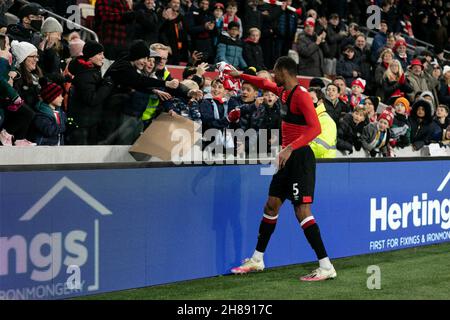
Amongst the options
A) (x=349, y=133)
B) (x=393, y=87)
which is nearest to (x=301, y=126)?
(x=349, y=133)

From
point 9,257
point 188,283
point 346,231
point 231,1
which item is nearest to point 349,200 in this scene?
point 346,231

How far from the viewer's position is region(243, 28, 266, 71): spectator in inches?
620

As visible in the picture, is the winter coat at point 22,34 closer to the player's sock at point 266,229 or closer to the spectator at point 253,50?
the player's sock at point 266,229

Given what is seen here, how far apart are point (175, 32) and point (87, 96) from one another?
20.2 ft

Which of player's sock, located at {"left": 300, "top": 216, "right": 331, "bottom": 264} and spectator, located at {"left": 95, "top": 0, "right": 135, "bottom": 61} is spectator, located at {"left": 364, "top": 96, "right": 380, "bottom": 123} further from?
player's sock, located at {"left": 300, "top": 216, "right": 331, "bottom": 264}

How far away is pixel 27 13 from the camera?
1189 centimetres

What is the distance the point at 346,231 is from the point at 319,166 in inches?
43.9

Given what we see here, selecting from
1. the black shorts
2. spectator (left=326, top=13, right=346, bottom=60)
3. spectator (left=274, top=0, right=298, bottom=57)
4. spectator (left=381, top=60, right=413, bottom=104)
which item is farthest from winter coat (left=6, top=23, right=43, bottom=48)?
spectator (left=326, top=13, right=346, bottom=60)

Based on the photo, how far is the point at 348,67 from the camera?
1772cm

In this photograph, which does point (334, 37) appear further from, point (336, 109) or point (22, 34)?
point (22, 34)

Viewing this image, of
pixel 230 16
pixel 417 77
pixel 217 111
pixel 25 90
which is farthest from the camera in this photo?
pixel 417 77

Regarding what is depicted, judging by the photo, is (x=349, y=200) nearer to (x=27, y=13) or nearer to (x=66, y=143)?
(x=66, y=143)

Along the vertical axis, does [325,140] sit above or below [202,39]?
below

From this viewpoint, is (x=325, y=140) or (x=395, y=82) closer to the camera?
(x=325, y=140)
